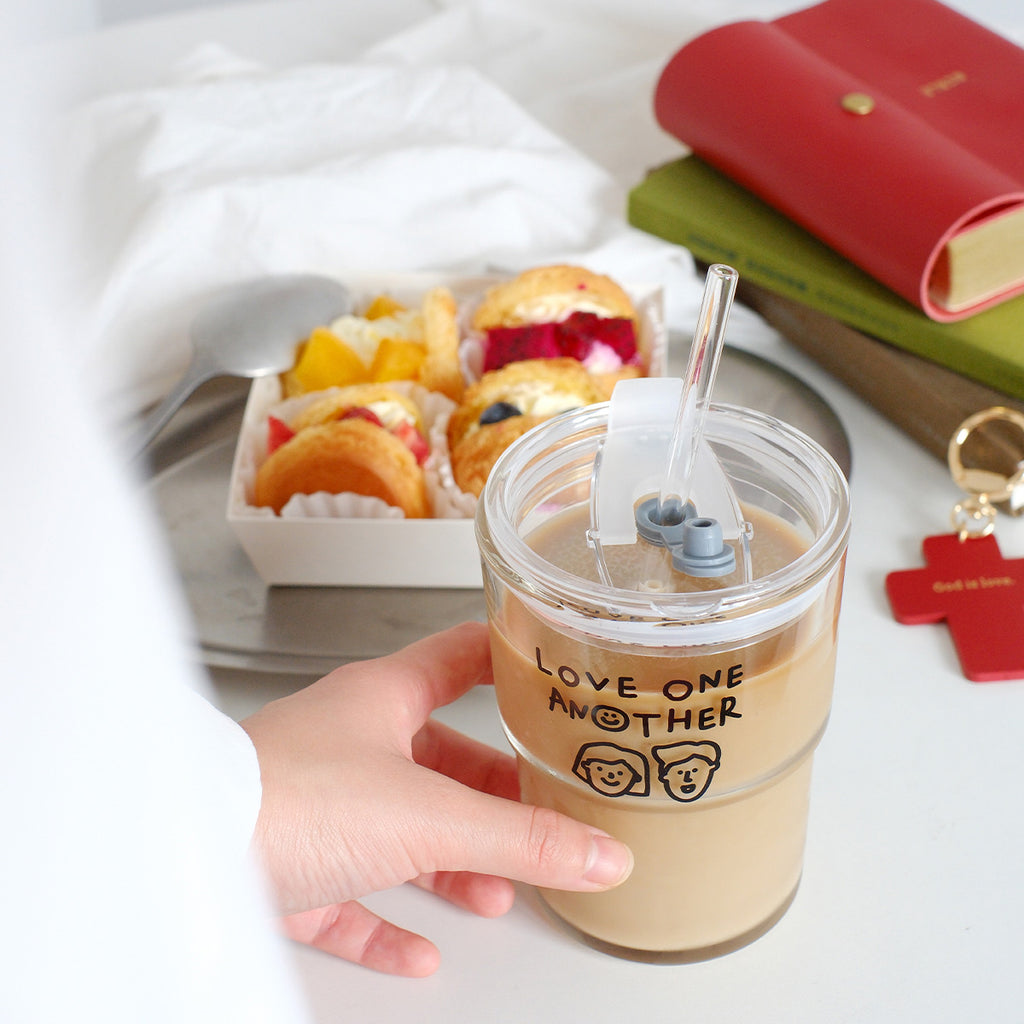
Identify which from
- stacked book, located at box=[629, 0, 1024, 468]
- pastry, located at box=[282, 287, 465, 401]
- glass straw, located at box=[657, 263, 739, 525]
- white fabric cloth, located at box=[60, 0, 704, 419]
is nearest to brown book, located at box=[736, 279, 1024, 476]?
stacked book, located at box=[629, 0, 1024, 468]

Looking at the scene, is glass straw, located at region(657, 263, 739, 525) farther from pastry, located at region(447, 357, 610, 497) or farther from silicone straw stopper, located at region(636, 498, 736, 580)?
pastry, located at region(447, 357, 610, 497)

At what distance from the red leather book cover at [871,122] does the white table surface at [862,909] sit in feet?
0.73

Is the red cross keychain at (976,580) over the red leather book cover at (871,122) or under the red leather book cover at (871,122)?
under

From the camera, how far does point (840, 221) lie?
2.62 ft

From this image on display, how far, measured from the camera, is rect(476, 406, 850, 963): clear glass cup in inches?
14.1

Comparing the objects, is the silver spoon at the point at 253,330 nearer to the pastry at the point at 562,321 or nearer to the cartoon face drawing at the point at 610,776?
the pastry at the point at 562,321

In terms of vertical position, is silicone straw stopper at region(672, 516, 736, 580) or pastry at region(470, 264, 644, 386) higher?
silicone straw stopper at region(672, 516, 736, 580)

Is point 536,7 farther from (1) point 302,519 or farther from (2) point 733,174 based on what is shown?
(1) point 302,519

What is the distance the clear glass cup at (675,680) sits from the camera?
0.36 m

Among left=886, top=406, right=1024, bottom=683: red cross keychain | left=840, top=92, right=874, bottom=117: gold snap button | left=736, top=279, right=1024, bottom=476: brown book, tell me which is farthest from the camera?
left=840, top=92, right=874, bottom=117: gold snap button

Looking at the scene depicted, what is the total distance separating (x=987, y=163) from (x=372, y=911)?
64 cm

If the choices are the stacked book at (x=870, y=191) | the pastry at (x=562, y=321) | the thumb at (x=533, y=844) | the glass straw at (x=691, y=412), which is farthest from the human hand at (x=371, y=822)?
the stacked book at (x=870, y=191)

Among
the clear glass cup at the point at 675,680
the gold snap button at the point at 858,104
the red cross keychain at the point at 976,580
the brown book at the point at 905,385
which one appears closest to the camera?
the clear glass cup at the point at 675,680

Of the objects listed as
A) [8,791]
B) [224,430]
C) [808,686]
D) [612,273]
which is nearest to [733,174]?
[612,273]
